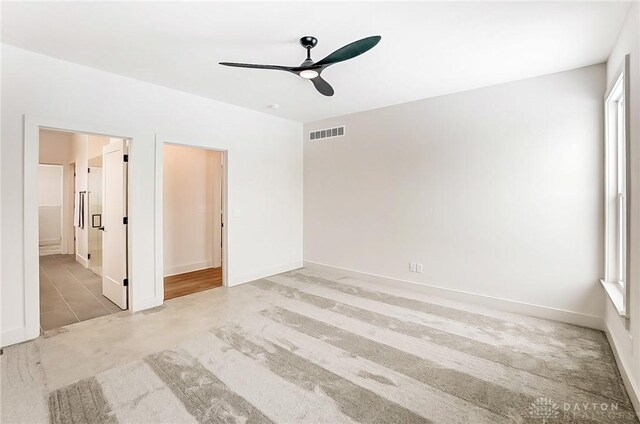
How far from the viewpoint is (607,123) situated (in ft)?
9.99

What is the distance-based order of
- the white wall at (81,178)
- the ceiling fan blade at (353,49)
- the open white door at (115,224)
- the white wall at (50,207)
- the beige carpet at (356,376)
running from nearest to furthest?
the beige carpet at (356,376), the ceiling fan blade at (353,49), the open white door at (115,224), the white wall at (81,178), the white wall at (50,207)

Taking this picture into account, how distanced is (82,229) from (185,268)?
2.64 metres

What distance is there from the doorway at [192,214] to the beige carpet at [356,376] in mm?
2653

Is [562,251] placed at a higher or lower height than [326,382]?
higher

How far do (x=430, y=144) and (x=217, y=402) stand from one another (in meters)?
3.95

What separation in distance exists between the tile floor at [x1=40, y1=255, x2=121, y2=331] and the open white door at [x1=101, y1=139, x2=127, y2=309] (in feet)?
0.66

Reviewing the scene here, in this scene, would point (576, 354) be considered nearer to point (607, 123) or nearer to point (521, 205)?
point (521, 205)

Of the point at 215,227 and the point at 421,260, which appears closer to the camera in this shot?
the point at 421,260

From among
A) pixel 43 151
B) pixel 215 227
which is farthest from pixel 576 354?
pixel 43 151

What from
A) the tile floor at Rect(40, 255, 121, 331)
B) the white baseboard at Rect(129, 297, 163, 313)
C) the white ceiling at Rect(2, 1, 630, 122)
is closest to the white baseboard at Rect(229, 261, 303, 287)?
the white baseboard at Rect(129, 297, 163, 313)

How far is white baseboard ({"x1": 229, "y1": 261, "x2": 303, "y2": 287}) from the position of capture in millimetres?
4773

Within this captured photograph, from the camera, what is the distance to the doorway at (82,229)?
149 inches

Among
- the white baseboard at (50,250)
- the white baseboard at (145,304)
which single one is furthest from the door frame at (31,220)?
the white baseboard at (50,250)

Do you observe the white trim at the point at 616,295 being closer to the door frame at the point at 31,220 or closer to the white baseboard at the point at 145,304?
the white baseboard at the point at 145,304
